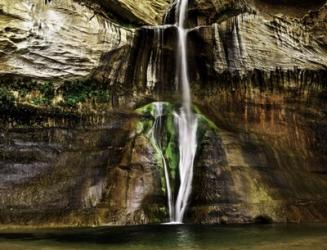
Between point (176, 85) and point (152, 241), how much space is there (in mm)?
11047

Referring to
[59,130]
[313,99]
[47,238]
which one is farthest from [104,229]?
[313,99]

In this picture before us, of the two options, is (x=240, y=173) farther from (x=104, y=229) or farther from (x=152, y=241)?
(x=152, y=241)

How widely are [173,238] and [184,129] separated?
775 cm

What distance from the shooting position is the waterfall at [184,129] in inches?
724

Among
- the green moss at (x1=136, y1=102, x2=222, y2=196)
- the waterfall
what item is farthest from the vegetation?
the waterfall

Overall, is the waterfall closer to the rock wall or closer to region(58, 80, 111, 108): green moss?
the rock wall

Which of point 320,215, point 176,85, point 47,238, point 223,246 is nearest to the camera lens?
point 223,246

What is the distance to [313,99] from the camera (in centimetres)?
2177

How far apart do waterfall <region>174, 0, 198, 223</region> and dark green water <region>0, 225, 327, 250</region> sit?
6.33 ft

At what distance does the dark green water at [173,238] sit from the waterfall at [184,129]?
6.33 feet

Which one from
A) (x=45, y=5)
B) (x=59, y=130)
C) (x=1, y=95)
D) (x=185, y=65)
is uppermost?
(x=45, y=5)

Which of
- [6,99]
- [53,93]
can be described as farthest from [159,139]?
[6,99]

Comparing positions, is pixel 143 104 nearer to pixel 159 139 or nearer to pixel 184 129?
pixel 184 129

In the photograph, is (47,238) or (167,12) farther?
(167,12)
